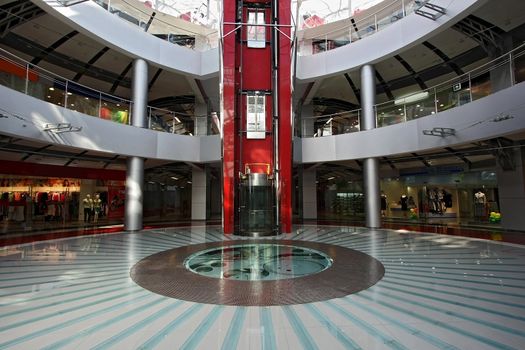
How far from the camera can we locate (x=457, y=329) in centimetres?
359

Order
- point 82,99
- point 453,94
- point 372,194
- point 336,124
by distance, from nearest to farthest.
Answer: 1. point 453,94
2. point 82,99
3. point 372,194
4. point 336,124

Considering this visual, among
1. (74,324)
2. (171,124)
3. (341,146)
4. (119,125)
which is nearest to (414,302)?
(74,324)

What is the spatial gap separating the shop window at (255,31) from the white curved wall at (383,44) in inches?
111

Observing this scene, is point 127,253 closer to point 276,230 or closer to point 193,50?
point 276,230

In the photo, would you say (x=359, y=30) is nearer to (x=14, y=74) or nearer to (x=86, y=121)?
(x=86, y=121)

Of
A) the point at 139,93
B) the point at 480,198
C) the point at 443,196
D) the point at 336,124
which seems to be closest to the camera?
the point at 139,93

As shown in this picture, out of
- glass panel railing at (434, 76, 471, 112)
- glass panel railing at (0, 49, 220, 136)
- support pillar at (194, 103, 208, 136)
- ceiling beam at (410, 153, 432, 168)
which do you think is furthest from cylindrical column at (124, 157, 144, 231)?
ceiling beam at (410, 153, 432, 168)

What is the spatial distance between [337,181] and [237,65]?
1425 cm

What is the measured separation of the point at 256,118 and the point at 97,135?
6568 millimetres

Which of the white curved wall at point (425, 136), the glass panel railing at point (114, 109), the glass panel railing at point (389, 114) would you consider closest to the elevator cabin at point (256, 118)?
the white curved wall at point (425, 136)

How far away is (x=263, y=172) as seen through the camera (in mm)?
12836

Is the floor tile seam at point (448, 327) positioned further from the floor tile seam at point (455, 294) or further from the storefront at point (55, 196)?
the storefront at point (55, 196)

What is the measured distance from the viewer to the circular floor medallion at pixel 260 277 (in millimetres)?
4863

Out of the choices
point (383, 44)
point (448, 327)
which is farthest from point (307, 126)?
point (448, 327)
